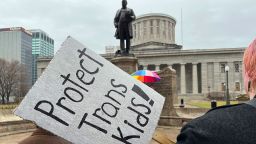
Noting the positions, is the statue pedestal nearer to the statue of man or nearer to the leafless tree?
the statue of man

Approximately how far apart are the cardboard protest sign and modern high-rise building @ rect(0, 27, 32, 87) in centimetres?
11091

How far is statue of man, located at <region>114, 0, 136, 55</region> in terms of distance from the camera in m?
15.1

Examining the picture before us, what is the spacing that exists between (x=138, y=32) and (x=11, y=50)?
42.5m

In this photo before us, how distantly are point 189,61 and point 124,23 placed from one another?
248ft

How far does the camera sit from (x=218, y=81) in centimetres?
8919

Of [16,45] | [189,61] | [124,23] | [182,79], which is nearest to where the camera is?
[124,23]

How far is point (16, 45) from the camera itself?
112062 mm

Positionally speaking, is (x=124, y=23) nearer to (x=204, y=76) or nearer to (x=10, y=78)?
(x=10, y=78)

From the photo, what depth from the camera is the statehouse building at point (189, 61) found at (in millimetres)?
87500

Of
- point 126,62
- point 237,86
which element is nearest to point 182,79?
point 237,86

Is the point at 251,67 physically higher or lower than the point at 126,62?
lower

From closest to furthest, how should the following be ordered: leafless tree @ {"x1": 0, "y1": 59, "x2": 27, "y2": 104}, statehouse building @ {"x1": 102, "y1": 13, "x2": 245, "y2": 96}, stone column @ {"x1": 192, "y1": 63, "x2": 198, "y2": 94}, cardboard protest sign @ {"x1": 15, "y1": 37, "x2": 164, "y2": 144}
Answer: cardboard protest sign @ {"x1": 15, "y1": 37, "x2": 164, "y2": 144}
leafless tree @ {"x1": 0, "y1": 59, "x2": 27, "y2": 104}
statehouse building @ {"x1": 102, "y1": 13, "x2": 245, "y2": 96}
stone column @ {"x1": 192, "y1": 63, "x2": 198, "y2": 94}

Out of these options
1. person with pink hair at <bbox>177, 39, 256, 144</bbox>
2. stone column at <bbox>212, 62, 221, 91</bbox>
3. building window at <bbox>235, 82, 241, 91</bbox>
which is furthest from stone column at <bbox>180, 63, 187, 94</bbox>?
person with pink hair at <bbox>177, 39, 256, 144</bbox>

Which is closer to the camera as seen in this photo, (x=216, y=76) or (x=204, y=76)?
(x=216, y=76)
